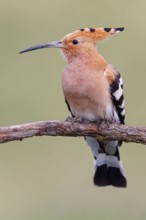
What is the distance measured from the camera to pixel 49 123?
6004 millimetres

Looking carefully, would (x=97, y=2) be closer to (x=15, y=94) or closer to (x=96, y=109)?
(x=15, y=94)

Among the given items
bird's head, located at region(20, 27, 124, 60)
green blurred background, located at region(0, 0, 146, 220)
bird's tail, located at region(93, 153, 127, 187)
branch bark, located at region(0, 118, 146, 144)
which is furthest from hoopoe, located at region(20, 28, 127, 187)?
green blurred background, located at region(0, 0, 146, 220)

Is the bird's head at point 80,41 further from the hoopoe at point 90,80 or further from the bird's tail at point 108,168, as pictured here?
the bird's tail at point 108,168

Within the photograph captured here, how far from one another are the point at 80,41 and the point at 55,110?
2.59 meters

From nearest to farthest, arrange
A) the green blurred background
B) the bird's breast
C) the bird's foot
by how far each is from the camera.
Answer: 1. the bird's foot
2. the bird's breast
3. the green blurred background

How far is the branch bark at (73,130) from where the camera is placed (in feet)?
19.5

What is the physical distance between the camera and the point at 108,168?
7148 mm

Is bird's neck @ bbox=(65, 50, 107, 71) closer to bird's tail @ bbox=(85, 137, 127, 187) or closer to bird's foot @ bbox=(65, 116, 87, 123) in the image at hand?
bird's foot @ bbox=(65, 116, 87, 123)

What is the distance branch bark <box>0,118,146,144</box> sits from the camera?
5945mm

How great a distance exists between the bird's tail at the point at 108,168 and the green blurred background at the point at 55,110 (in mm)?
267

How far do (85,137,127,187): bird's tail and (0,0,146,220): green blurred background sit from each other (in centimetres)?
27

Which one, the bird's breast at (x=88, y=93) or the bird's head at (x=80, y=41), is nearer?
the bird's breast at (x=88, y=93)

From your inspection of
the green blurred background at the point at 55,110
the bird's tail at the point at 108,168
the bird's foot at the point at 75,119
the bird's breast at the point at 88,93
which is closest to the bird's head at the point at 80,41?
the bird's breast at the point at 88,93

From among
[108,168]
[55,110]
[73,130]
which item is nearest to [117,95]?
[73,130]
